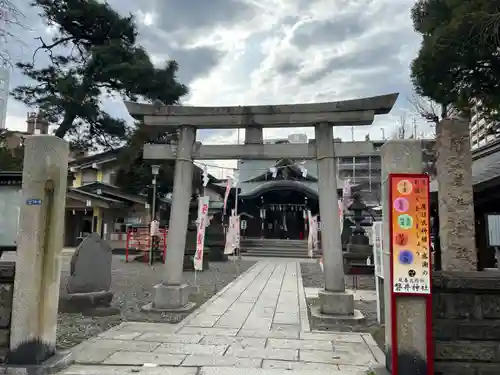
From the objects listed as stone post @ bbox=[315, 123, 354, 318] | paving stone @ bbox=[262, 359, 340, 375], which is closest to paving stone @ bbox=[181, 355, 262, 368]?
paving stone @ bbox=[262, 359, 340, 375]

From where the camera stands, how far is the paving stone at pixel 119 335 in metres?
5.94

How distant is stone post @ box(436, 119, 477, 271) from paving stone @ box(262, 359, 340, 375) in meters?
1.88

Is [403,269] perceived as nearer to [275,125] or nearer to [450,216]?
[450,216]

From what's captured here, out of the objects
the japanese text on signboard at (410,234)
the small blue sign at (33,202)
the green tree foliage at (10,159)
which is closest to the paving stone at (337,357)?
the japanese text on signboard at (410,234)

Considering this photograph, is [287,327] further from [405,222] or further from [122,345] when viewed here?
[405,222]

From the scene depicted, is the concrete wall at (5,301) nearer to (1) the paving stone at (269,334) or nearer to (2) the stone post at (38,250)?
(2) the stone post at (38,250)

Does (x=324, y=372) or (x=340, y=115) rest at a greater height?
(x=340, y=115)

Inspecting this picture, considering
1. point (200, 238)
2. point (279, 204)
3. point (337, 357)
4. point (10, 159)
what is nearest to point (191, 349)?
point (337, 357)

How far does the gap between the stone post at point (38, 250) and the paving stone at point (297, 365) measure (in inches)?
104

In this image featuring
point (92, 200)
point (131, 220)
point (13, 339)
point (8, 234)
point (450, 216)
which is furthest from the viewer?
point (131, 220)

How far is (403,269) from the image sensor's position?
4.08m

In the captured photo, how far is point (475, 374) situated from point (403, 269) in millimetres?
1379

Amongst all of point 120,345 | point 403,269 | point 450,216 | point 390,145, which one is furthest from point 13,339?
point 450,216

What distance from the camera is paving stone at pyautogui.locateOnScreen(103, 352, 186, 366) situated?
4.77 m
